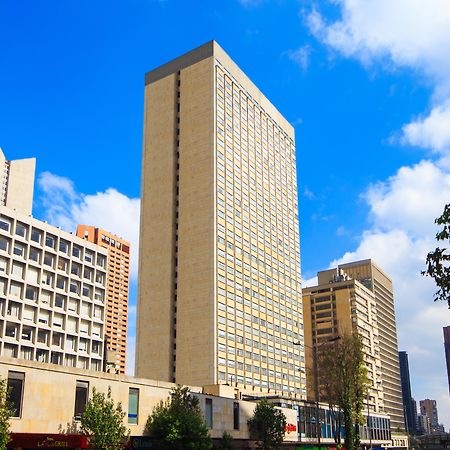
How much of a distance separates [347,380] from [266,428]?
17460 mm

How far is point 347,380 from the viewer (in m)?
75.0

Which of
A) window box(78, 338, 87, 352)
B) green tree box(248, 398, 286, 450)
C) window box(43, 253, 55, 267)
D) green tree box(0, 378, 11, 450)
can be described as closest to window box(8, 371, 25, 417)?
green tree box(0, 378, 11, 450)

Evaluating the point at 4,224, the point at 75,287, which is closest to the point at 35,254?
the point at 4,224

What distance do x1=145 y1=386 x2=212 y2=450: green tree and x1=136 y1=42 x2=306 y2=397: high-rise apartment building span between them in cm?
4493

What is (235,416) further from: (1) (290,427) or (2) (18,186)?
(2) (18,186)

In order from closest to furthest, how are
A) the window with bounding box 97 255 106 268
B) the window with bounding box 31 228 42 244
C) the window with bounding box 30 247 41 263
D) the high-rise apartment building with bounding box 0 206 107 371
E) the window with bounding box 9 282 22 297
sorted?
the high-rise apartment building with bounding box 0 206 107 371
the window with bounding box 9 282 22 297
the window with bounding box 30 247 41 263
the window with bounding box 31 228 42 244
the window with bounding box 97 255 106 268

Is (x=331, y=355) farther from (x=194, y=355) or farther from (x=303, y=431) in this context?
(x=194, y=355)

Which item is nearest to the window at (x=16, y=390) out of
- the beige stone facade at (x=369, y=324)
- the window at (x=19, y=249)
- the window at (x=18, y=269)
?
the window at (x=18, y=269)

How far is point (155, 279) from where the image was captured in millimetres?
104062

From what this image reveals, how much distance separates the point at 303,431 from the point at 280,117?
77311 mm

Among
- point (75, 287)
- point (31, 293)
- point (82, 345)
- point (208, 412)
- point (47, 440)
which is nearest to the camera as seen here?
point (47, 440)

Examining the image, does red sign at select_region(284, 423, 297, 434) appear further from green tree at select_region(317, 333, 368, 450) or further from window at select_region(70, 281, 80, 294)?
window at select_region(70, 281, 80, 294)

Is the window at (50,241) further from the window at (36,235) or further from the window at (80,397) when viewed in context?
the window at (80,397)

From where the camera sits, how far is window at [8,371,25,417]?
3653 centimetres
